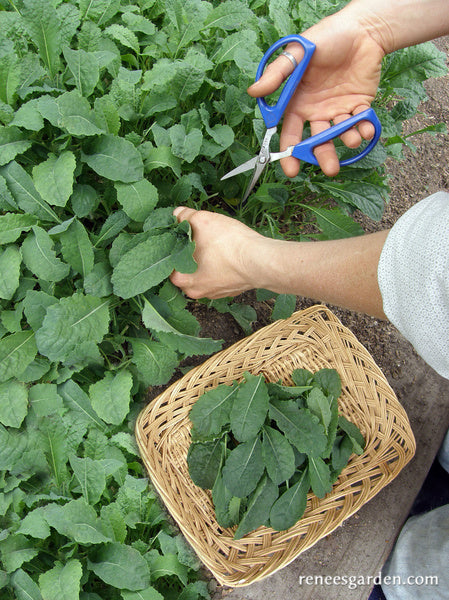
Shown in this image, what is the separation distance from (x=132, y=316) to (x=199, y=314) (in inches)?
7.9

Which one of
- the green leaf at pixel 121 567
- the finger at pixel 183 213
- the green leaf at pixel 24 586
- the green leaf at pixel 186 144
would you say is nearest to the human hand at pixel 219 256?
the finger at pixel 183 213

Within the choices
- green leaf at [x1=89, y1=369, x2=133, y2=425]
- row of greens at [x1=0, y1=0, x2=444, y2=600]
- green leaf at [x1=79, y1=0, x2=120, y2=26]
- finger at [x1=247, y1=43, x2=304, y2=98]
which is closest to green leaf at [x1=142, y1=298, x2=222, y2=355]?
row of greens at [x1=0, y1=0, x2=444, y2=600]

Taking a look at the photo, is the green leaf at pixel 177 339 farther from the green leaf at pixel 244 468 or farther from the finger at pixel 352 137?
the finger at pixel 352 137

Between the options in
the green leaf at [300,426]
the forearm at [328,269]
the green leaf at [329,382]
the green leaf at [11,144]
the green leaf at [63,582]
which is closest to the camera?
the forearm at [328,269]

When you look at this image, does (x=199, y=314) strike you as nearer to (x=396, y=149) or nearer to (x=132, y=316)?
(x=132, y=316)

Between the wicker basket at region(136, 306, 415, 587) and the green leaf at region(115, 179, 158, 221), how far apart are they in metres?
0.39

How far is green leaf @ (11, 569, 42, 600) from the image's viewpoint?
973 millimetres

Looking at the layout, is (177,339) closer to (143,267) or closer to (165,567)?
(143,267)

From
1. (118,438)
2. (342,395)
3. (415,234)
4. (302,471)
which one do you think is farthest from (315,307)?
(415,234)

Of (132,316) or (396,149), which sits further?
(396,149)

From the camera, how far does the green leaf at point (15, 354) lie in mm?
1039

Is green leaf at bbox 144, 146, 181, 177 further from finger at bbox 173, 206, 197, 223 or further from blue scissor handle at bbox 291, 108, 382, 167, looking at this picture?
blue scissor handle at bbox 291, 108, 382, 167

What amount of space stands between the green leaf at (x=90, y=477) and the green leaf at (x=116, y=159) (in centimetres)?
58

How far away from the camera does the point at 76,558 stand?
39.9 inches
